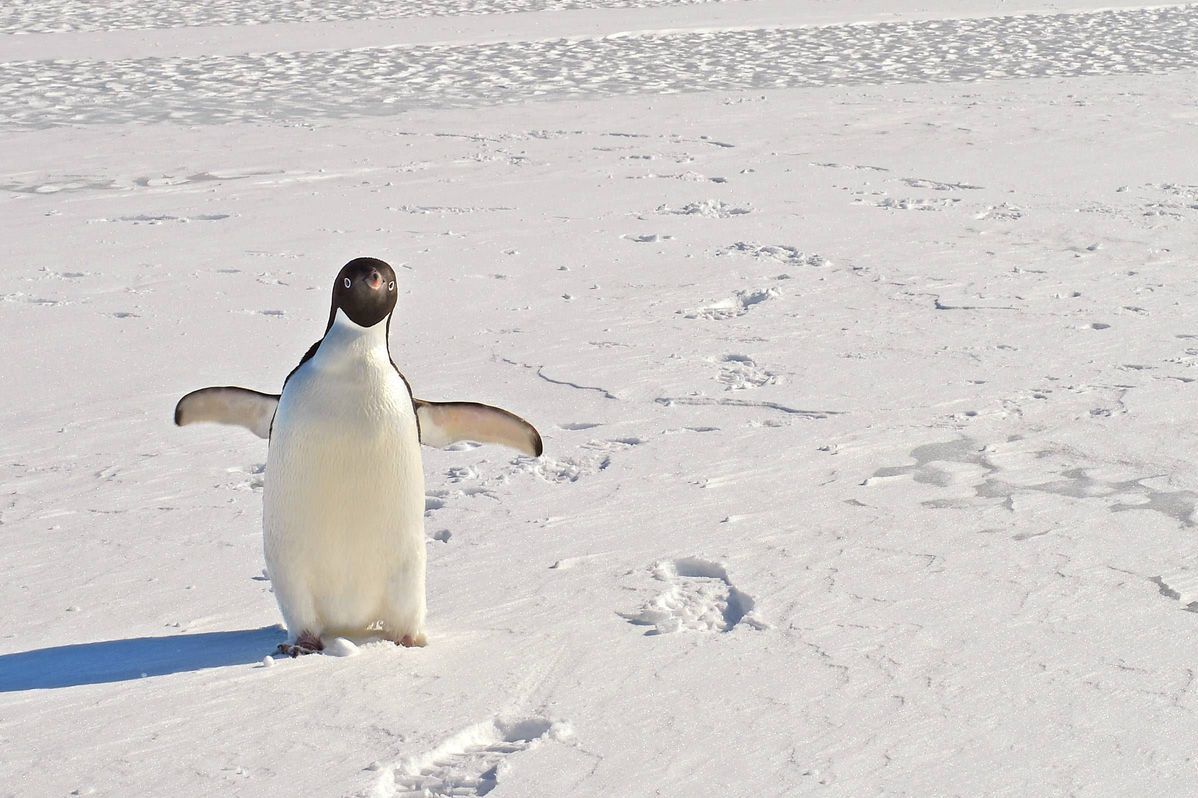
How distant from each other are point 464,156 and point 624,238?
1987 millimetres

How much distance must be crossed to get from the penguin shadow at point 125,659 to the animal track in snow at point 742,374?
1.84m

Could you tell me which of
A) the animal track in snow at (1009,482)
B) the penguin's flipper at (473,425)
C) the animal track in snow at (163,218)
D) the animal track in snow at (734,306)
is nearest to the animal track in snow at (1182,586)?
the animal track in snow at (1009,482)

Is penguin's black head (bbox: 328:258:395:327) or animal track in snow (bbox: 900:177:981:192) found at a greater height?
penguin's black head (bbox: 328:258:395:327)

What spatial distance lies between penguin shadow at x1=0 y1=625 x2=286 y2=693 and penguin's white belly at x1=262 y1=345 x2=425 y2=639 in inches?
5.0

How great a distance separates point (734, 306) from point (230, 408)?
2606 millimetres

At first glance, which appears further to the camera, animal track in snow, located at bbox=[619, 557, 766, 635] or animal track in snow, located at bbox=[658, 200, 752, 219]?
animal track in snow, located at bbox=[658, 200, 752, 219]

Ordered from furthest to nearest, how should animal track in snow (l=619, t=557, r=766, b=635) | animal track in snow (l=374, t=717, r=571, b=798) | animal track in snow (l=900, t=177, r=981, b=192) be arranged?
animal track in snow (l=900, t=177, r=981, b=192), animal track in snow (l=619, t=557, r=766, b=635), animal track in snow (l=374, t=717, r=571, b=798)

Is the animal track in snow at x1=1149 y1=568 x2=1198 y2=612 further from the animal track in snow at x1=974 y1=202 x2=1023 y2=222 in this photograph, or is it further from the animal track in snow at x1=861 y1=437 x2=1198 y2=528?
the animal track in snow at x1=974 y1=202 x2=1023 y2=222

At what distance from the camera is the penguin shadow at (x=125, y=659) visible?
92.6 inches

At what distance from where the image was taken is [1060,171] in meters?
7.04

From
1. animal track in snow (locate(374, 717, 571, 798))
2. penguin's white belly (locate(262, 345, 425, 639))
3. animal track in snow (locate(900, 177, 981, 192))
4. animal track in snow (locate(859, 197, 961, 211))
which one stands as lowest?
animal track in snow (locate(859, 197, 961, 211))

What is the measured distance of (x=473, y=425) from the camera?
102 inches

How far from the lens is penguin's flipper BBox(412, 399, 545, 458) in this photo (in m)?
2.56

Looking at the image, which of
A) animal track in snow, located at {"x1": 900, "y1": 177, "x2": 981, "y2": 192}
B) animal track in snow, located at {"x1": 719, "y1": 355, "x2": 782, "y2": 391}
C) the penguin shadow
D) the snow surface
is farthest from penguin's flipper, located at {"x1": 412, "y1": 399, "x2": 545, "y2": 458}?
animal track in snow, located at {"x1": 900, "y1": 177, "x2": 981, "y2": 192}
